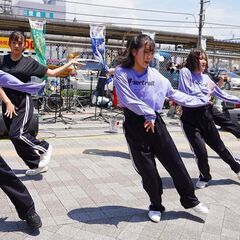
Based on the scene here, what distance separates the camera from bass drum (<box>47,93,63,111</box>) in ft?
37.7

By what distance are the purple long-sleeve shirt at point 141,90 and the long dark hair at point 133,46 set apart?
0.19 feet

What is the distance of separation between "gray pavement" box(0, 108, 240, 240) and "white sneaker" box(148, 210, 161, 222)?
5cm

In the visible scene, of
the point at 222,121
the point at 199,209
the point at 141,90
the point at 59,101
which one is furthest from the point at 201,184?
the point at 59,101

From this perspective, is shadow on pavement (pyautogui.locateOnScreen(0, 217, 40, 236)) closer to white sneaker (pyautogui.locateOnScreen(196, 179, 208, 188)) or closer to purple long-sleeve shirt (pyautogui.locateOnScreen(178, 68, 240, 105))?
white sneaker (pyautogui.locateOnScreen(196, 179, 208, 188))

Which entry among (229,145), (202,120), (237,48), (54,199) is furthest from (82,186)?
(237,48)

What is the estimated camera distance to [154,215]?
3922mm

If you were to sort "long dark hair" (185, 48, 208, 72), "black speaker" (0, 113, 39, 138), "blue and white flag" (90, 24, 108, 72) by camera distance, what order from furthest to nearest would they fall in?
"blue and white flag" (90, 24, 108, 72), "black speaker" (0, 113, 39, 138), "long dark hair" (185, 48, 208, 72)

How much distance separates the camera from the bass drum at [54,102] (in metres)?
11.5

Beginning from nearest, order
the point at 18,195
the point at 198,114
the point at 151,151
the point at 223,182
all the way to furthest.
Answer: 1. the point at 18,195
2. the point at 151,151
3. the point at 198,114
4. the point at 223,182

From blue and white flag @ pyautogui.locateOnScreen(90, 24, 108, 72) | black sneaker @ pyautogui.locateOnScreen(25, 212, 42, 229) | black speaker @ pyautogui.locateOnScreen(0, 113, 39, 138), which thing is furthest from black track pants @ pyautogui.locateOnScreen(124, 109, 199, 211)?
blue and white flag @ pyautogui.locateOnScreen(90, 24, 108, 72)

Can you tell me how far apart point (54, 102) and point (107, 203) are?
7541 mm

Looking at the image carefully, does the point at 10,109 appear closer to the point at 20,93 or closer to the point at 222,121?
the point at 20,93

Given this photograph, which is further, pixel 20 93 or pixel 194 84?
pixel 194 84

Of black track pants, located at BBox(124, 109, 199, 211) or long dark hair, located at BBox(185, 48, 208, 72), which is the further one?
long dark hair, located at BBox(185, 48, 208, 72)
